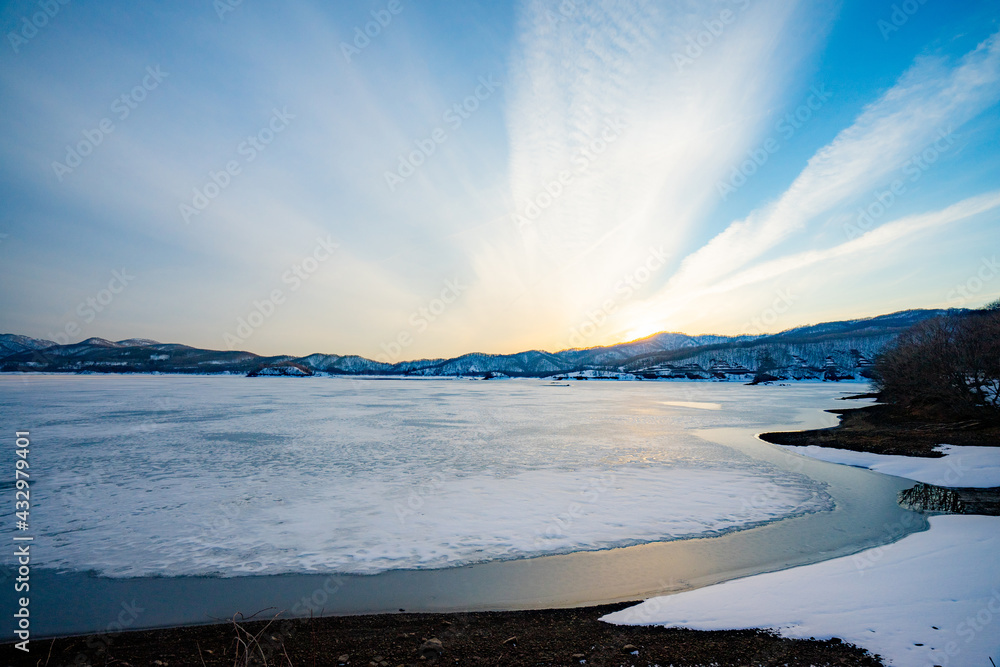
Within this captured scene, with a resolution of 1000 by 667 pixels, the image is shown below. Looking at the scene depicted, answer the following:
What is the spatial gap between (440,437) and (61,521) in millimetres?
12020

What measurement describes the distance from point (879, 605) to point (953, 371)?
24.5 m

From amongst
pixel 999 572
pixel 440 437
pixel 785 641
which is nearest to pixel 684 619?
pixel 785 641

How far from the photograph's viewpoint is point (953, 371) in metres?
21.4

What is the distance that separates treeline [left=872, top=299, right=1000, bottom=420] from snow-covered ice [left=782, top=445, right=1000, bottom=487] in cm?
748

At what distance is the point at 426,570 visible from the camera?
255 inches

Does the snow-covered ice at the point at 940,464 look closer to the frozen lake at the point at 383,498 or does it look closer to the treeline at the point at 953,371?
the frozen lake at the point at 383,498

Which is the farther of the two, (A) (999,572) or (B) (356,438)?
(B) (356,438)

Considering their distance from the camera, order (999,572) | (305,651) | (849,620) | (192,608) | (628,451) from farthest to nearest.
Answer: (628,451)
(999,572)
(192,608)
(849,620)
(305,651)

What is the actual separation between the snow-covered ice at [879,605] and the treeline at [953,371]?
64.7 feet

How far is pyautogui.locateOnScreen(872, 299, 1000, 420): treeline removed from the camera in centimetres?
1972

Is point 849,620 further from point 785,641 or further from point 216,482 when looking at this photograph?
point 216,482

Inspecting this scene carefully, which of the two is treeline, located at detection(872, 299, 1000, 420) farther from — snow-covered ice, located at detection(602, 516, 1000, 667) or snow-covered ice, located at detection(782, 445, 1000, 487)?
snow-covered ice, located at detection(602, 516, 1000, 667)

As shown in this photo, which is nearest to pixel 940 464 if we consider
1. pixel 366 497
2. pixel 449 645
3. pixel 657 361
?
pixel 449 645

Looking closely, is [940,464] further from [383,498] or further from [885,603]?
[383,498]
